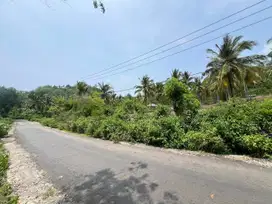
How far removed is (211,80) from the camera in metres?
19.1

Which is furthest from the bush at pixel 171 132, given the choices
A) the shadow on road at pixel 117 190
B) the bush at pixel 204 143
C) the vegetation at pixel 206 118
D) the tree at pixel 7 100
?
the tree at pixel 7 100

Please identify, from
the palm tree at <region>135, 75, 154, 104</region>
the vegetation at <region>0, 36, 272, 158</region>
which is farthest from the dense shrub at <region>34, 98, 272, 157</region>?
the palm tree at <region>135, 75, 154, 104</region>

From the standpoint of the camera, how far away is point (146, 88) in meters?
35.2

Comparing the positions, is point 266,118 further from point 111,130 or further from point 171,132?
point 111,130

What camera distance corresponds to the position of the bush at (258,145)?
468cm

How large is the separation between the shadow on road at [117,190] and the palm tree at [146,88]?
30.7m

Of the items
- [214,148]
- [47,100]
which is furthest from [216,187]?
[47,100]

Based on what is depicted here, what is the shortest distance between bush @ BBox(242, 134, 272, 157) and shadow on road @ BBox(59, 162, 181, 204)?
3.34 m

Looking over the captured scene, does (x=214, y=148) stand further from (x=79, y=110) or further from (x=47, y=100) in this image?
(x=47, y=100)

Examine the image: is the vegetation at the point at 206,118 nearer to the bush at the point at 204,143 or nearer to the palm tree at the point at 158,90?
the bush at the point at 204,143

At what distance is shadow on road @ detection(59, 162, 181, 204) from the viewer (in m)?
3.28

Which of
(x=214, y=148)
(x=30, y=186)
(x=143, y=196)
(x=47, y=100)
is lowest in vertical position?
(x=30, y=186)

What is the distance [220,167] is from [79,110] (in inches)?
807

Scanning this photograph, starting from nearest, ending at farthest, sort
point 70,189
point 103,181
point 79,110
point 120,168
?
point 70,189, point 103,181, point 120,168, point 79,110
